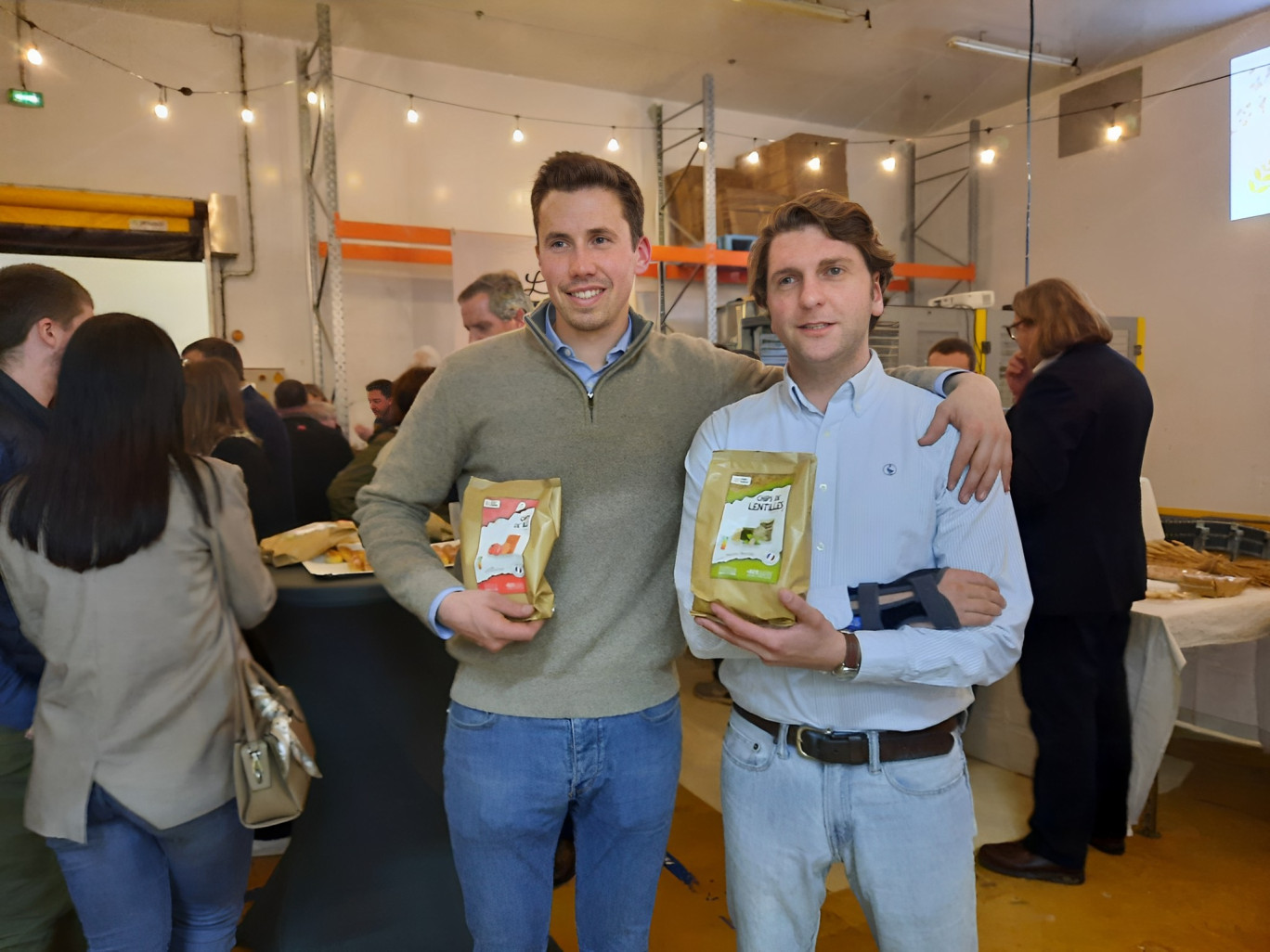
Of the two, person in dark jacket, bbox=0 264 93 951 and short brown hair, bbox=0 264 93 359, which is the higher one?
short brown hair, bbox=0 264 93 359

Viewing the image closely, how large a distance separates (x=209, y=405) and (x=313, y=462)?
4.47 ft

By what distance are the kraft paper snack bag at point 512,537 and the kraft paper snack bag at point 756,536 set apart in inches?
9.5

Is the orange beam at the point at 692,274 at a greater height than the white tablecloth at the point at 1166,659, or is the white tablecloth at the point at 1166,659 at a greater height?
the orange beam at the point at 692,274

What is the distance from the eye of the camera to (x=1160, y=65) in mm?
6414

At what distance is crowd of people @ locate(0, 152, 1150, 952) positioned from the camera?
1.28 meters

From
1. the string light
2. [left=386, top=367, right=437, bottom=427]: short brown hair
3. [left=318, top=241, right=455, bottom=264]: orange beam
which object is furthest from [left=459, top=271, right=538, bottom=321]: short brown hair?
the string light

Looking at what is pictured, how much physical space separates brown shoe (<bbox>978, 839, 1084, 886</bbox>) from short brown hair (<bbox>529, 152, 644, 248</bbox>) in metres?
2.40

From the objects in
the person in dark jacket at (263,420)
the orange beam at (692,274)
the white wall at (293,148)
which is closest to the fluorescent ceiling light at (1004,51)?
the orange beam at (692,274)

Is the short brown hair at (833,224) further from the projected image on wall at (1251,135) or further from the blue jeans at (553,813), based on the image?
the projected image on wall at (1251,135)

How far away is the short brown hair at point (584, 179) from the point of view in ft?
4.71

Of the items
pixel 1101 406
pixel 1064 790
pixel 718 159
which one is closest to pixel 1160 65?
pixel 718 159

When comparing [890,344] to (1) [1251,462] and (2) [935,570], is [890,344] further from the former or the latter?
(2) [935,570]

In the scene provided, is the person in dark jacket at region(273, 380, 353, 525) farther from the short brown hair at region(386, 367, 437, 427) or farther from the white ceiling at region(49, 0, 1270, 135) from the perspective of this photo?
the white ceiling at region(49, 0, 1270, 135)

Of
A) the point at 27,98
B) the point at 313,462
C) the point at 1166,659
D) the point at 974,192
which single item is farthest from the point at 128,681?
the point at 974,192
